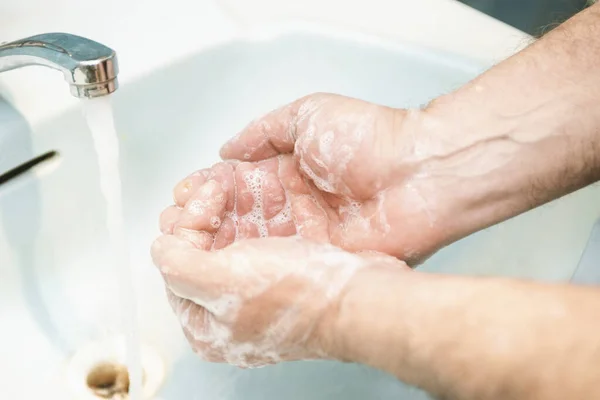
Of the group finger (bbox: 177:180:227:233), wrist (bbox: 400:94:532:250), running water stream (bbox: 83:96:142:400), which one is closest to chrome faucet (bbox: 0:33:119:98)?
running water stream (bbox: 83:96:142:400)

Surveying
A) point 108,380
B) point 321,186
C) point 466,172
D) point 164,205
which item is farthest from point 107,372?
point 466,172

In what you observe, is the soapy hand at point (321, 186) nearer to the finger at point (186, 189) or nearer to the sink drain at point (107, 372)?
the finger at point (186, 189)

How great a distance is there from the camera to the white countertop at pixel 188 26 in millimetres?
621

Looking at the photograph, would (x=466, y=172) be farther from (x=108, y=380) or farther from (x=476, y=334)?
(x=108, y=380)

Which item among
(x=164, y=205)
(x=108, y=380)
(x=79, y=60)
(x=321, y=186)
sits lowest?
(x=108, y=380)

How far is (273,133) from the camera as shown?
0.61 m

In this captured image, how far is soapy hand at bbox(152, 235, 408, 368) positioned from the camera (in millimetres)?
425

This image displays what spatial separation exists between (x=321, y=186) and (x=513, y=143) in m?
0.18

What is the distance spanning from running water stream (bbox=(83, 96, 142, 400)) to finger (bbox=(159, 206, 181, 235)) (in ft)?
0.12

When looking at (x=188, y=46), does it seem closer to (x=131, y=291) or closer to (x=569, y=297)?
(x=131, y=291)

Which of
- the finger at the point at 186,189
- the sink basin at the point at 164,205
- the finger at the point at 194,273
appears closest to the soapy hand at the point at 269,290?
the finger at the point at 194,273

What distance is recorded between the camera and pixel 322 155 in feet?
1.88

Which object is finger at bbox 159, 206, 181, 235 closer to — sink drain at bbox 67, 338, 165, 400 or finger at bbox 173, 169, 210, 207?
finger at bbox 173, 169, 210, 207

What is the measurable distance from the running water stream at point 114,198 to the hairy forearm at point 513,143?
0.86 ft
